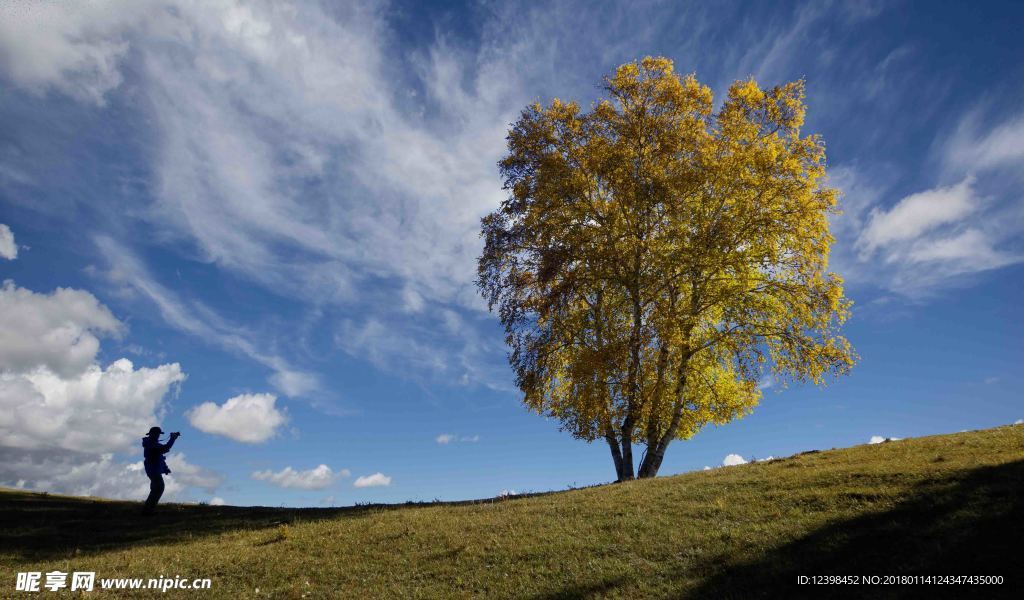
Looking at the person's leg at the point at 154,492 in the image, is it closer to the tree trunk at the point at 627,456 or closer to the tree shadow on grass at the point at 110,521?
the tree shadow on grass at the point at 110,521

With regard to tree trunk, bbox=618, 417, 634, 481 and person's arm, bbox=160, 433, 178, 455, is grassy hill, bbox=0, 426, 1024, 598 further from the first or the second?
tree trunk, bbox=618, 417, 634, 481

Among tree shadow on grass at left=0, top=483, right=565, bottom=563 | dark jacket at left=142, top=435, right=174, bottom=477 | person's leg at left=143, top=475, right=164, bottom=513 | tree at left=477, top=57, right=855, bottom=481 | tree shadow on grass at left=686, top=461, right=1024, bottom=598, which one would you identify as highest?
tree at left=477, top=57, right=855, bottom=481

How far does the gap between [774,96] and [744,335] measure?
10.7 meters

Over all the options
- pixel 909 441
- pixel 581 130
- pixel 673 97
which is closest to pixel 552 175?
pixel 581 130

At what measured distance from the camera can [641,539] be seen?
1208 cm

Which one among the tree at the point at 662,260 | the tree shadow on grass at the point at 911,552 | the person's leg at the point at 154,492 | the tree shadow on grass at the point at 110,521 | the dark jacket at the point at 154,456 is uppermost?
the tree at the point at 662,260

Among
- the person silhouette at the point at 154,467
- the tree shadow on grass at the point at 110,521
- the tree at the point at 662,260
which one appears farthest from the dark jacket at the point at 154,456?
the tree at the point at 662,260

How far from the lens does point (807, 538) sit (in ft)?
35.9

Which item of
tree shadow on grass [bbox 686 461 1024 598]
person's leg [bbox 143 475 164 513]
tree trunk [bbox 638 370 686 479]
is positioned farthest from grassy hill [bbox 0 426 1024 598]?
tree trunk [bbox 638 370 686 479]

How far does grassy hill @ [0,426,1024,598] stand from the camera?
9766mm

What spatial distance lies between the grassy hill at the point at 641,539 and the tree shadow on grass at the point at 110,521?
118 mm

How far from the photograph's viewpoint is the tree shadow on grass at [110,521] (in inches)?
597

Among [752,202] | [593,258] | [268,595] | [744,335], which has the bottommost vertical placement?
[268,595]

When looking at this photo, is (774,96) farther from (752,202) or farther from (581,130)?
(581,130)
